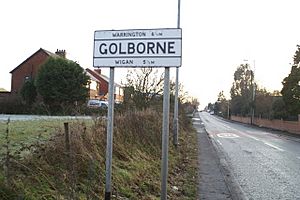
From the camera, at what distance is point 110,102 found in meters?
5.46

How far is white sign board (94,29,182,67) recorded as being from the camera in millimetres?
5281

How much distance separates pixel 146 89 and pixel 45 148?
766 inches

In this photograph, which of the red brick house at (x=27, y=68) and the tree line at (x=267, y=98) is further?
the red brick house at (x=27, y=68)

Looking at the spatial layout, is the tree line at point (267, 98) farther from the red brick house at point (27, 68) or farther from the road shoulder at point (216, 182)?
the red brick house at point (27, 68)

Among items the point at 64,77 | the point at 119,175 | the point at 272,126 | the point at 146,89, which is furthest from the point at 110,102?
the point at 272,126

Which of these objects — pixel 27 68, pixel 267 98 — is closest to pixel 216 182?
pixel 267 98

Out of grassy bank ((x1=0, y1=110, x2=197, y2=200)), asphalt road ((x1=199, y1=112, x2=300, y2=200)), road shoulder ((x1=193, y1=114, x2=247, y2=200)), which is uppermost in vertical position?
grassy bank ((x1=0, y1=110, x2=197, y2=200))

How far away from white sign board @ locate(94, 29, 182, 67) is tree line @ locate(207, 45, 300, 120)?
1361 inches

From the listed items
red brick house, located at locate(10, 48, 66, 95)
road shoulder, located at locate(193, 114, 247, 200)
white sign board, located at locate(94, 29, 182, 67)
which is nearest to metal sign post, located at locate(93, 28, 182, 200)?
white sign board, located at locate(94, 29, 182, 67)

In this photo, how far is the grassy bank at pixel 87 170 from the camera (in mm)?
5410

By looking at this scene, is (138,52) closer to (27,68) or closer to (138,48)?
(138,48)

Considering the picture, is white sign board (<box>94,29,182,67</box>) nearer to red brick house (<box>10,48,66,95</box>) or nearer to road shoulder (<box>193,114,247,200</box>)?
road shoulder (<box>193,114,247,200</box>)

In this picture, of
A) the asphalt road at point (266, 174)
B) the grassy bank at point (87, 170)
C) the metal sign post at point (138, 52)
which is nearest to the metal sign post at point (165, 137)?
the metal sign post at point (138, 52)

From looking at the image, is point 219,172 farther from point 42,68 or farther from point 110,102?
point 42,68
